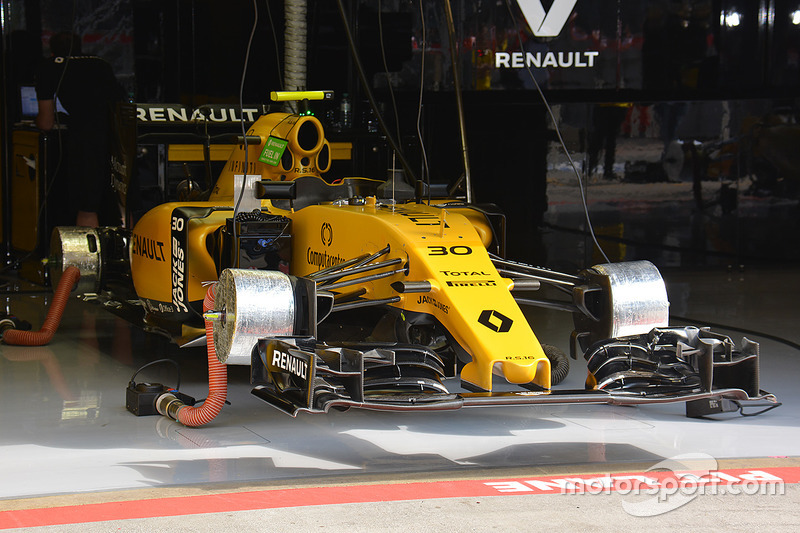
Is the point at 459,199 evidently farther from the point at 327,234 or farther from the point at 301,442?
the point at 301,442

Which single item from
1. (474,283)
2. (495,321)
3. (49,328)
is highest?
(474,283)

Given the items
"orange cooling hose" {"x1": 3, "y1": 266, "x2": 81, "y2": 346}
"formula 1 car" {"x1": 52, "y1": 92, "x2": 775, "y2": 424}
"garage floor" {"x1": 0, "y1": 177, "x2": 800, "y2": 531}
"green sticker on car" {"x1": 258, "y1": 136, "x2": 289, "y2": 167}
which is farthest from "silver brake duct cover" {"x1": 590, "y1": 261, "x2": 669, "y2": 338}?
"orange cooling hose" {"x1": 3, "y1": 266, "x2": 81, "y2": 346}

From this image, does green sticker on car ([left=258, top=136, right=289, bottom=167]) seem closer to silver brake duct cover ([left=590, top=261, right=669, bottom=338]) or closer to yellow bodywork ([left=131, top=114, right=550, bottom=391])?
yellow bodywork ([left=131, top=114, right=550, bottom=391])

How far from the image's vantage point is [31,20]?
1092 cm

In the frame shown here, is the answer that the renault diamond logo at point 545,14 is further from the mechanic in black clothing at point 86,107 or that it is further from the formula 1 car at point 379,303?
the formula 1 car at point 379,303

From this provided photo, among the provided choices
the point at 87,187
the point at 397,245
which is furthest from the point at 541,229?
the point at 397,245

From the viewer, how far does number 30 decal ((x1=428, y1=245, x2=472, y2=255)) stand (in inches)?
214

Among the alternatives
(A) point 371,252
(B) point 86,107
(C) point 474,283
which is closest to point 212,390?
(A) point 371,252

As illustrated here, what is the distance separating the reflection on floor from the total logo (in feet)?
15.4

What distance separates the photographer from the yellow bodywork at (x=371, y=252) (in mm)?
5020

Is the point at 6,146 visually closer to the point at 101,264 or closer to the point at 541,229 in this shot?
the point at 101,264

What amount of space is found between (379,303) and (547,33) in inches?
248

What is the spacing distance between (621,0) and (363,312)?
246 inches

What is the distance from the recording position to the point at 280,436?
17.4ft
